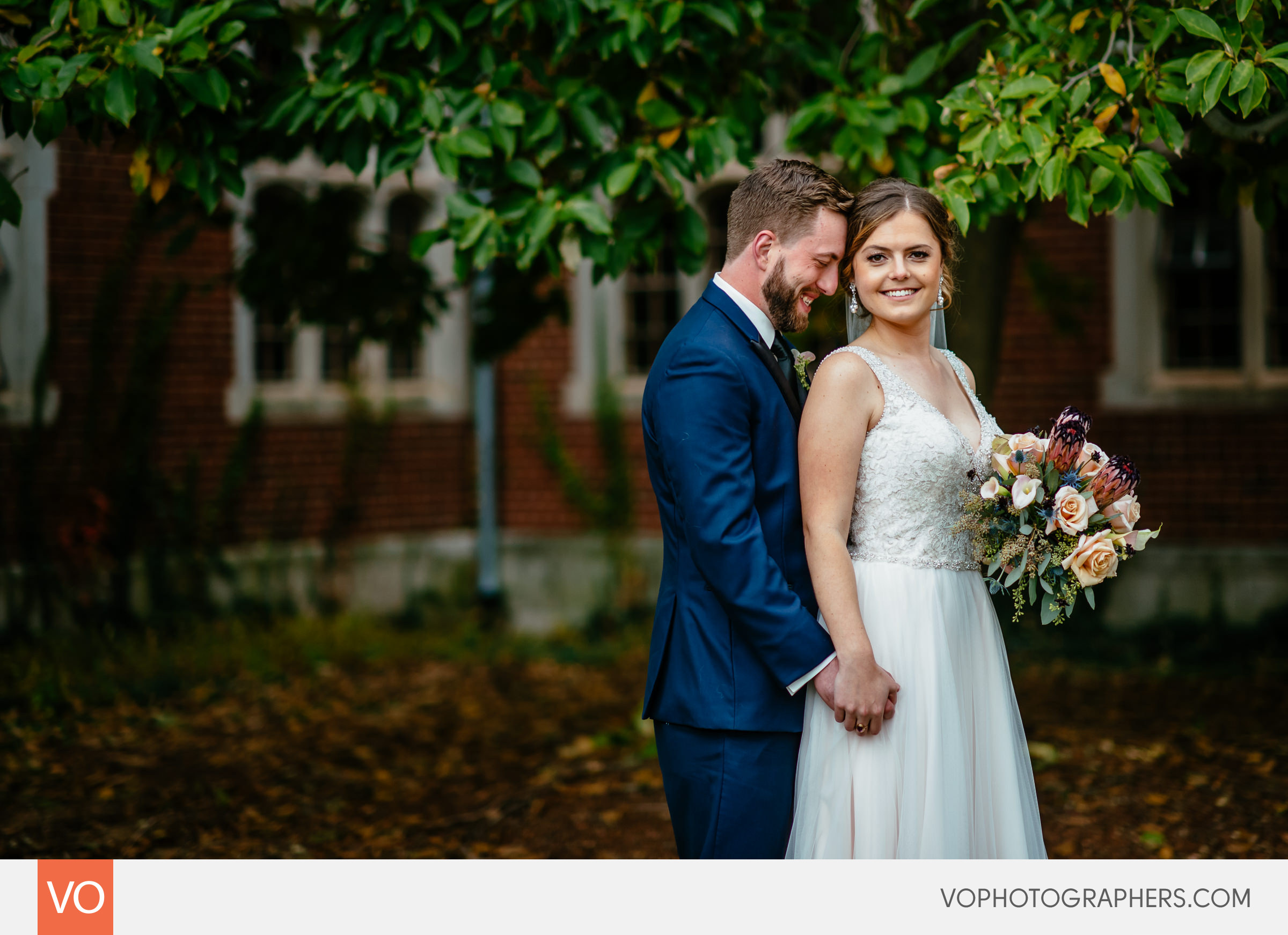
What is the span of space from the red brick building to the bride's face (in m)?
4.47

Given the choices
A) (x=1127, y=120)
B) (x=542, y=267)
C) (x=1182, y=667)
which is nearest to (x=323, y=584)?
(x=542, y=267)

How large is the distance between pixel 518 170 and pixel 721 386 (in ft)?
4.94

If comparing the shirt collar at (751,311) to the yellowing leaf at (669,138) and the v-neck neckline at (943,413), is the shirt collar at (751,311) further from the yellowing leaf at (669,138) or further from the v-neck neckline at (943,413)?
the yellowing leaf at (669,138)

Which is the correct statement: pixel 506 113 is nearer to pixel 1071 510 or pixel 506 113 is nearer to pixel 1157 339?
pixel 1071 510

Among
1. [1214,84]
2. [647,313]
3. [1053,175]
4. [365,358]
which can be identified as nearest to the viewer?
[1214,84]

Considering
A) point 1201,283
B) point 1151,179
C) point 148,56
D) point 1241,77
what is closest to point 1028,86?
point 1151,179

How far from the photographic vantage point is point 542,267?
5.02m

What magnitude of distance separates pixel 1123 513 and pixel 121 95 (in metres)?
2.87

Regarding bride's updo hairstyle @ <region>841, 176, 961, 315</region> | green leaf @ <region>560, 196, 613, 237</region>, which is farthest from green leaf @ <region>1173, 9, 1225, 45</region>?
green leaf @ <region>560, 196, 613, 237</region>

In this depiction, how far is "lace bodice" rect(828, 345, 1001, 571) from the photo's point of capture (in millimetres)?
Answer: 2787

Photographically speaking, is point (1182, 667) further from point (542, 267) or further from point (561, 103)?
point (561, 103)

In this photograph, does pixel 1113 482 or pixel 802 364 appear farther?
pixel 802 364

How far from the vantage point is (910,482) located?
2.80m
